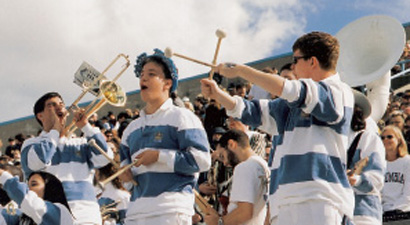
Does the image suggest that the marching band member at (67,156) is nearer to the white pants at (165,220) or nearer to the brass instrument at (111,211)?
the brass instrument at (111,211)

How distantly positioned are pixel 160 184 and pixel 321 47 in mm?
1611

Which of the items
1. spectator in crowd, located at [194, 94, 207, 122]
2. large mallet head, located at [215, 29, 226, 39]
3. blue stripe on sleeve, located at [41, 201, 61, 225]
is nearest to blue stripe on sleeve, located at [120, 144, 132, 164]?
blue stripe on sleeve, located at [41, 201, 61, 225]

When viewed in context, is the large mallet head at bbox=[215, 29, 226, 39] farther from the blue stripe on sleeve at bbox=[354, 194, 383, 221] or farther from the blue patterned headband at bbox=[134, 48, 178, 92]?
the blue stripe on sleeve at bbox=[354, 194, 383, 221]

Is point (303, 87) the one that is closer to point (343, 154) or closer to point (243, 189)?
point (343, 154)

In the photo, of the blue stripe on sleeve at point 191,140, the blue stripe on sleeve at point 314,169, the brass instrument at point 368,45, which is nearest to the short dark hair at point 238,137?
the blue stripe on sleeve at point 191,140

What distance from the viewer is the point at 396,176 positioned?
755cm

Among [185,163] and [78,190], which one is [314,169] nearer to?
[185,163]

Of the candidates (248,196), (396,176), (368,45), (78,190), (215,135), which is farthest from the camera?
(215,135)

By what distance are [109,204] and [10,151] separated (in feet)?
27.1

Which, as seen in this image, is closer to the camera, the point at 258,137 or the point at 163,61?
the point at 163,61

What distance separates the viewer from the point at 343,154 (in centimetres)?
399

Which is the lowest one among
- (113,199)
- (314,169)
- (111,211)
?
(314,169)

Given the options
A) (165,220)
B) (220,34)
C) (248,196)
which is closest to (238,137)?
(248,196)

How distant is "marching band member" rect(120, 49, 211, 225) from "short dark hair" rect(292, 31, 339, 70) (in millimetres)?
1289
